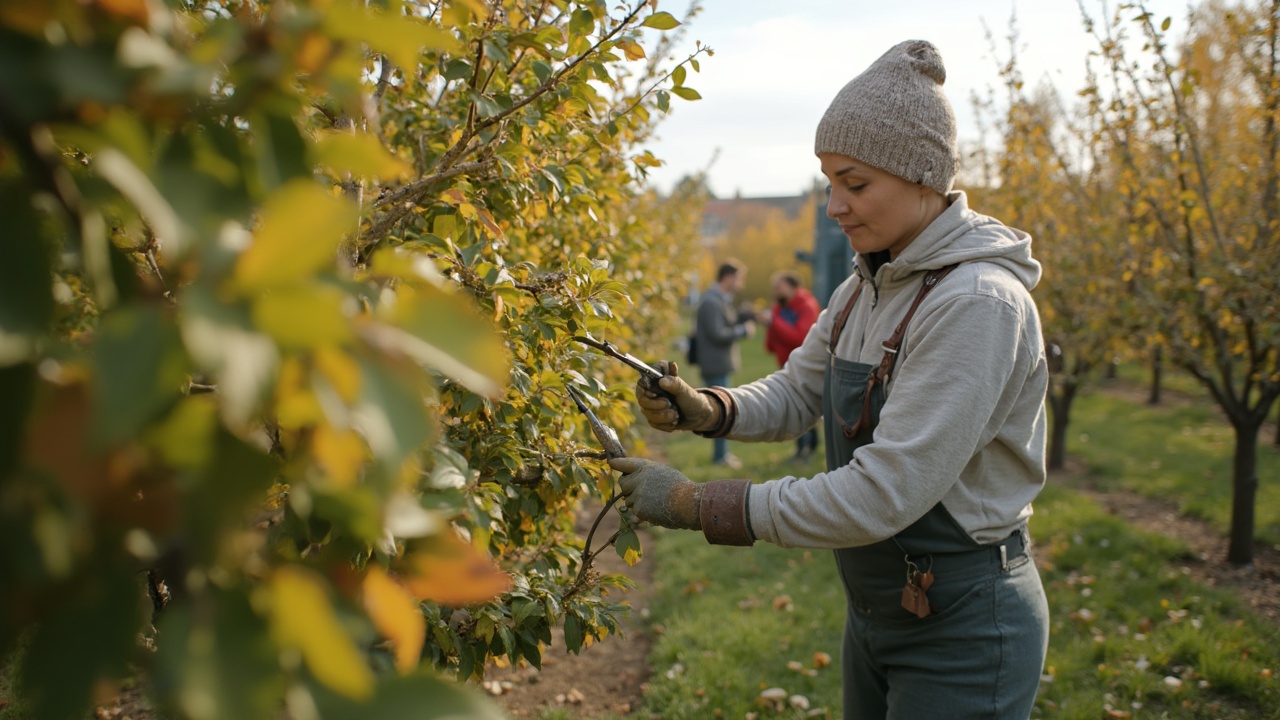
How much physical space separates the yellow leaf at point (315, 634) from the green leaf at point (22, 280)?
0.22 meters

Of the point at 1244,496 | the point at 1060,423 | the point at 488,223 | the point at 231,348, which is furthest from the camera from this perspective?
the point at 1060,423

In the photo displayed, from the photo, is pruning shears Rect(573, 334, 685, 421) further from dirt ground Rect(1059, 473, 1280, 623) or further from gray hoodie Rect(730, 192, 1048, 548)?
dirt ground Rect(1059, 473, 1280, 623)

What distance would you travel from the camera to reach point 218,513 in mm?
526

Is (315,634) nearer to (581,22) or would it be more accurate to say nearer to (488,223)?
(488,223)

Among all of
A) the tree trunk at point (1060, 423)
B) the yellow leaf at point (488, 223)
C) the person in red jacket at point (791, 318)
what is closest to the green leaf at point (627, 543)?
the yellow leaf at point (488, 223)

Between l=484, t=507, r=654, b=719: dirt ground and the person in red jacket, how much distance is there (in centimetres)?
455

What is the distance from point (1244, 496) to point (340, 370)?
6.58 meters

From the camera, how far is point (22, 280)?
51cm

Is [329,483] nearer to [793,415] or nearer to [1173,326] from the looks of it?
[793,415]

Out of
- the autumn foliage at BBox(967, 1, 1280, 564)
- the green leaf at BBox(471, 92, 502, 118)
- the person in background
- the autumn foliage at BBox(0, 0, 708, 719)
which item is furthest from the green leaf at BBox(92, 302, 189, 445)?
the person in background

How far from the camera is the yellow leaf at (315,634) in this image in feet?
1.56

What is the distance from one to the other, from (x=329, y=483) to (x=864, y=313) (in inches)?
75.5

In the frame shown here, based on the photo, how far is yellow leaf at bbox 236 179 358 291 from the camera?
46 cm

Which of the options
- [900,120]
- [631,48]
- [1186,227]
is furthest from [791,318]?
[631,48]
